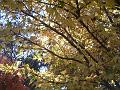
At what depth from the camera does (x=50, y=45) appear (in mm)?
6207

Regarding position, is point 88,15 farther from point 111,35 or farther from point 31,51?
point 31,51

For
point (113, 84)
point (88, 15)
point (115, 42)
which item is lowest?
point (113, 84)

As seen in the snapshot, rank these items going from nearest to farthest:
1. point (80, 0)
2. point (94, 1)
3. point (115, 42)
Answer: point (94, 1) → point (80, 0) → point (115, 42)

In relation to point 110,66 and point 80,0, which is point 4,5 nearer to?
point 80,0

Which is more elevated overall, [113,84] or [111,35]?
[111,35]

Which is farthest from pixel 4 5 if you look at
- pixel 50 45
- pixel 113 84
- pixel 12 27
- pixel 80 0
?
pixel 113 84

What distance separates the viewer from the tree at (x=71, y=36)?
4.79 metres

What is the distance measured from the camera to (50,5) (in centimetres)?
454

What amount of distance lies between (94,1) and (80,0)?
0.45m

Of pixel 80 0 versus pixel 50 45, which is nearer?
pixel 80 0

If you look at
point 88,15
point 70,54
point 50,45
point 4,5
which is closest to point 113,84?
point 70,54

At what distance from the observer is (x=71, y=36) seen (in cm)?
561

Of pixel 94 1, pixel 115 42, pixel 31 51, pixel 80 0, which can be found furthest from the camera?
pixel 31 51

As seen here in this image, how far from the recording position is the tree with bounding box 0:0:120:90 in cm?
479
